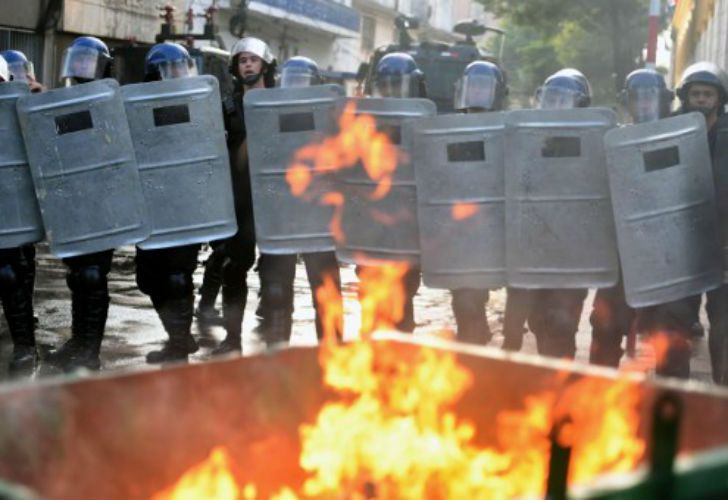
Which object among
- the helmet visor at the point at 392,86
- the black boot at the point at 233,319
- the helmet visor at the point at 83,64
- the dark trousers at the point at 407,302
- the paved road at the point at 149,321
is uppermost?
the helmet visor at the point at 83,64

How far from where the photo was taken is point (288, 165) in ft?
22.5

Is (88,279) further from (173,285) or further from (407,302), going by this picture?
(407,302)

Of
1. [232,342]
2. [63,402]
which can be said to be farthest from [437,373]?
[232,342]

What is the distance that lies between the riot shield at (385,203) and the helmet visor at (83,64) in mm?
1524

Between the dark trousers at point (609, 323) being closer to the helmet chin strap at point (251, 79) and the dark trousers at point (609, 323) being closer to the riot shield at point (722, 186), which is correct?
the riot shield at point (722, 186)

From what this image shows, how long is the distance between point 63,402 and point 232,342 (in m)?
5.31

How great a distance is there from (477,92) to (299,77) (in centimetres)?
129

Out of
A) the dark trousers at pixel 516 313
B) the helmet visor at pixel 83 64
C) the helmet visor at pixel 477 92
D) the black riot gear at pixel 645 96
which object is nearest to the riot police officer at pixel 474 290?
the helmet visor at pixel 477 92

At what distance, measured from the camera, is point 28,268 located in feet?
23.7

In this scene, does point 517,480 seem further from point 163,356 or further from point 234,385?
point 163,356

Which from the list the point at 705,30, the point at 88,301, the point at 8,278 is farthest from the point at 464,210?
the point at 705,30

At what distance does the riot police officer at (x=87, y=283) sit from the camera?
6930 millimetres

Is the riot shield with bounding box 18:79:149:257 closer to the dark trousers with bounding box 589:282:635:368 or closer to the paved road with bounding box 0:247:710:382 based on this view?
the paved road with bounding box 0:247:710:382

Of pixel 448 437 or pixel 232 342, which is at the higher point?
pixel 448 437
